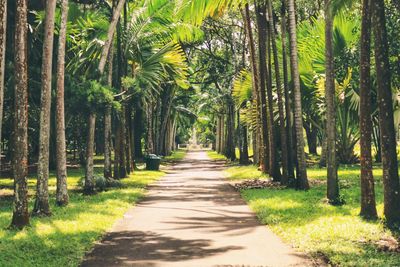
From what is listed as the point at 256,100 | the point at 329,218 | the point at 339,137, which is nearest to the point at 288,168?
the point at 256,100

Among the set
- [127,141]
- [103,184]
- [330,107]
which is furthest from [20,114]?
[127,141]

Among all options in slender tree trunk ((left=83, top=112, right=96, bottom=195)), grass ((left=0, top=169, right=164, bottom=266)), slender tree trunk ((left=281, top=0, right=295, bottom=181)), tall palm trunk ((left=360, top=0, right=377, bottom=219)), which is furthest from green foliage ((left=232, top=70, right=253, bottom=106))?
tall palm trunk ((left=360, top=0, right=377, bottom=219))

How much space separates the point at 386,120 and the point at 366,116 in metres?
1.00

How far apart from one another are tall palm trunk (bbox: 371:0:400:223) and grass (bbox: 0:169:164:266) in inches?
202

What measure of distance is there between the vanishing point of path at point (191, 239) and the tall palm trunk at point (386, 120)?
6.90 ft

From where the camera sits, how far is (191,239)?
8867 millimetres

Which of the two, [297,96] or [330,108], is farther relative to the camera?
[297,96]

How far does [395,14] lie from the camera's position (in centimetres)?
1280

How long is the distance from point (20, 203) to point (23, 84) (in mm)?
2230

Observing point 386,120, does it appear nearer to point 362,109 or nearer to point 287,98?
point 362,109

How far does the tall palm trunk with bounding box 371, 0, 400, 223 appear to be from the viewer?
28.3 ft

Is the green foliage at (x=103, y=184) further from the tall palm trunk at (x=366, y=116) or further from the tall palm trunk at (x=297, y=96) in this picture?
the tall palm trunk at (x=366, y=116)

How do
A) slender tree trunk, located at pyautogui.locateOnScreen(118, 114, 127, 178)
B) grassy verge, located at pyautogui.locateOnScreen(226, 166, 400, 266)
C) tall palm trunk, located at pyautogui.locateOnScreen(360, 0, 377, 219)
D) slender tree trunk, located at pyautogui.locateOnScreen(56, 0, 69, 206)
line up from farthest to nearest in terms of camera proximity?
1. slender tree trunk, located at pyautogui.locateOnScreen(118, 114, 127, 178)
2. slender tree trunk, located at pyautogui.locateOnScreen(56, 0, 69, 206)
3. tall palm trunk, located at pyautogui.locateOnScreen(360, 0, 377, 219)
4. grassy verge, located at pyautogui.locateOnScreen(226, 166, 400, 266)

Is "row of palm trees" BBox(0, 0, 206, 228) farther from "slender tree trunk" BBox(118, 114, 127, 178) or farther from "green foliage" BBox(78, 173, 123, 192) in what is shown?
"green foliage" BBox(78, 173, 123, 192)
